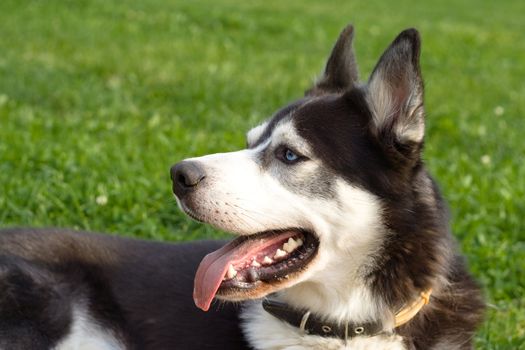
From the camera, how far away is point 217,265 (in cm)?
373

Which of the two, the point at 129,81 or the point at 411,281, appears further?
the point at 129,81

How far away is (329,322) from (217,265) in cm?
60

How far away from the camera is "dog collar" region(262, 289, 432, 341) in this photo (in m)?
3.74

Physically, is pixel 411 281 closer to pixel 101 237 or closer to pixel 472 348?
pixel 472 348

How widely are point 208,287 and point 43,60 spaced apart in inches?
334

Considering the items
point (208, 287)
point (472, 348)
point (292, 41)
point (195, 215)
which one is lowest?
point (292, 41)

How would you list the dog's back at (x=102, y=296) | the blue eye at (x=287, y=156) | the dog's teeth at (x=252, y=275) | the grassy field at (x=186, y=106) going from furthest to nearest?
the grassy field at (x=186, y=106)
the dog's back at (x=102, y=296)
the blue eye at (x=287, y=156)
the dog's teeth at (x=252, y=275)

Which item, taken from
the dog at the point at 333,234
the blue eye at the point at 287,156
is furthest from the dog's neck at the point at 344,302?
the blue eye at the point at 287,156

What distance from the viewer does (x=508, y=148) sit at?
8.62m

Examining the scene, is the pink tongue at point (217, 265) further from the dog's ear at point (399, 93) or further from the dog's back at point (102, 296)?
the dog's ear at point (399, 93)

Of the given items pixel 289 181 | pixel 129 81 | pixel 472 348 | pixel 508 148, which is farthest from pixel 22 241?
pixel 129 81

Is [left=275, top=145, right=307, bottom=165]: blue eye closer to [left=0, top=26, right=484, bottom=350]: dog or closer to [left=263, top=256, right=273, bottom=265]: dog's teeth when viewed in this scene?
[left=0, top=26, right=484, bottom=350]: dog

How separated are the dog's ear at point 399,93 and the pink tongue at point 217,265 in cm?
68

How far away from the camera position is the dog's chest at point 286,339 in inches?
149
